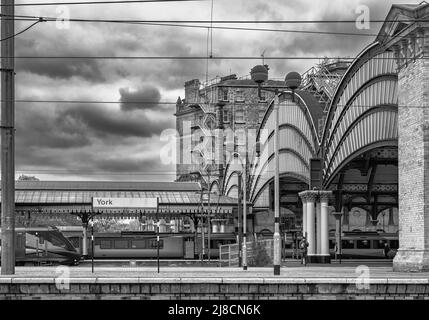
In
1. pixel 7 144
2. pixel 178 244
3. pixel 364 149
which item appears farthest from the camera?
pixel 178 244

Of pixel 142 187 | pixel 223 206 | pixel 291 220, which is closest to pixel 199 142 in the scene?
pixel 291 220

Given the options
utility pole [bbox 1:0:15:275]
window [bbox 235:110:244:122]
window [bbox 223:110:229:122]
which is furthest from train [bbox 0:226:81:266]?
window [bbox 235:110:244:122]

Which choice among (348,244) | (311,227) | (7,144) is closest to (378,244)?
(348,244)

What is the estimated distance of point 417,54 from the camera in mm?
34281

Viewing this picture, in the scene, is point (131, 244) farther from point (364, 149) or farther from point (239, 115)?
point (239, 115)

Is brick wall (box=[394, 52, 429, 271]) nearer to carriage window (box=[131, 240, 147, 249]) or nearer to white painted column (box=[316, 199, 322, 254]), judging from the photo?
white painted column (box=[316, 199, 322, 254])

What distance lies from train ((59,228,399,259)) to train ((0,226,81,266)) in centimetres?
1646

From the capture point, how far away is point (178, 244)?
78.2m

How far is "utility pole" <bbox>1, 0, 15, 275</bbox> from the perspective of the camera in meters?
25.8

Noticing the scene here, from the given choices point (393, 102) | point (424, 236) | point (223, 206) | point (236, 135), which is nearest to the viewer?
point (424, 236)

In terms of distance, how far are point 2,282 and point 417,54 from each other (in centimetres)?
2153

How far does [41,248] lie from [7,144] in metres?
33.0

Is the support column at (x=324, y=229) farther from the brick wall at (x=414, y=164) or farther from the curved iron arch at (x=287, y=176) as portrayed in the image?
the brick wall at (x=414, y=164)
